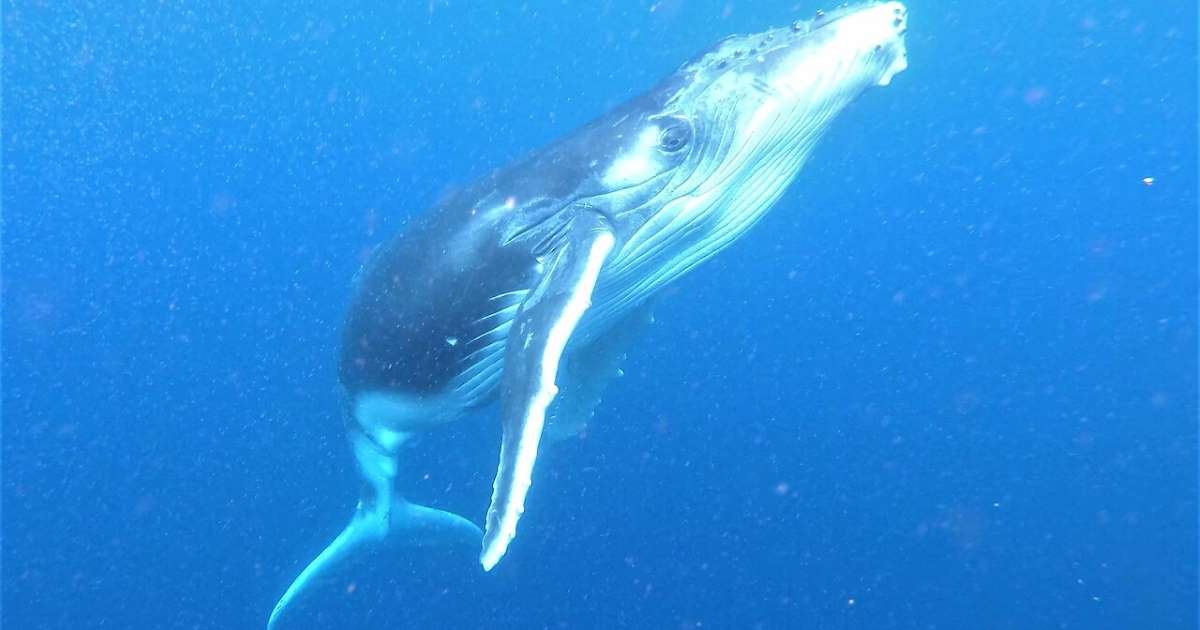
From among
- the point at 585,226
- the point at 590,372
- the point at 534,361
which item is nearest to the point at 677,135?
the point at 585,226

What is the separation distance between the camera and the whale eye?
528 cm

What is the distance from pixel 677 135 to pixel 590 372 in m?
3.32

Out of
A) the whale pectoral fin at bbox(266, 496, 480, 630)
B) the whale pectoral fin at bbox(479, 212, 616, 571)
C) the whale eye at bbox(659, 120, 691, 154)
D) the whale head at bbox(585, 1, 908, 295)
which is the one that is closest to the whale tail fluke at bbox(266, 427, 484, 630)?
the whale pectoral fin at bbox(266, 496, 480, 630)

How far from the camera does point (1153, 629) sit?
1856 centimetres

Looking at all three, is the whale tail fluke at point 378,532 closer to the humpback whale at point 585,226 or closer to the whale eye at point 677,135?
the humpback whale at point 585,226

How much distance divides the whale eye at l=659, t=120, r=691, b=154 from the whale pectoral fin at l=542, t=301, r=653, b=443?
273 cm

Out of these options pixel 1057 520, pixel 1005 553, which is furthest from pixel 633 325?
pixel 1057 520

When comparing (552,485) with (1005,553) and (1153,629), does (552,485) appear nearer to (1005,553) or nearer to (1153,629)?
(1005,553)

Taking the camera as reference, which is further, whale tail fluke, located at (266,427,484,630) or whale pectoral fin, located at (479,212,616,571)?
whale tail fluke, located at (266,427,484,630)

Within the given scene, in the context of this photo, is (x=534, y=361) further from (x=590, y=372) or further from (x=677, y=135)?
(x=590, y=372)

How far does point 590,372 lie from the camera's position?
798cm

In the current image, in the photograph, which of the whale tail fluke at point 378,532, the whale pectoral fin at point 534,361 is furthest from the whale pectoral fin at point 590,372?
the whale pectoral fin at point 534,361

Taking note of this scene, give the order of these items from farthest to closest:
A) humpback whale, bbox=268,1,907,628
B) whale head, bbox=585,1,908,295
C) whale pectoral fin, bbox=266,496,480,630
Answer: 1. whale pectoral fin, bbox=266,496,480,630
2. whale head, bbox=585,1,908,295
3. humpback whale, bbox=268,1,907,628

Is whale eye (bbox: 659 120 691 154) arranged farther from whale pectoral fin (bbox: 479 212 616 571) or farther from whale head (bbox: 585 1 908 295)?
whale pectoral fin (bbox: 479 212 616 571)
